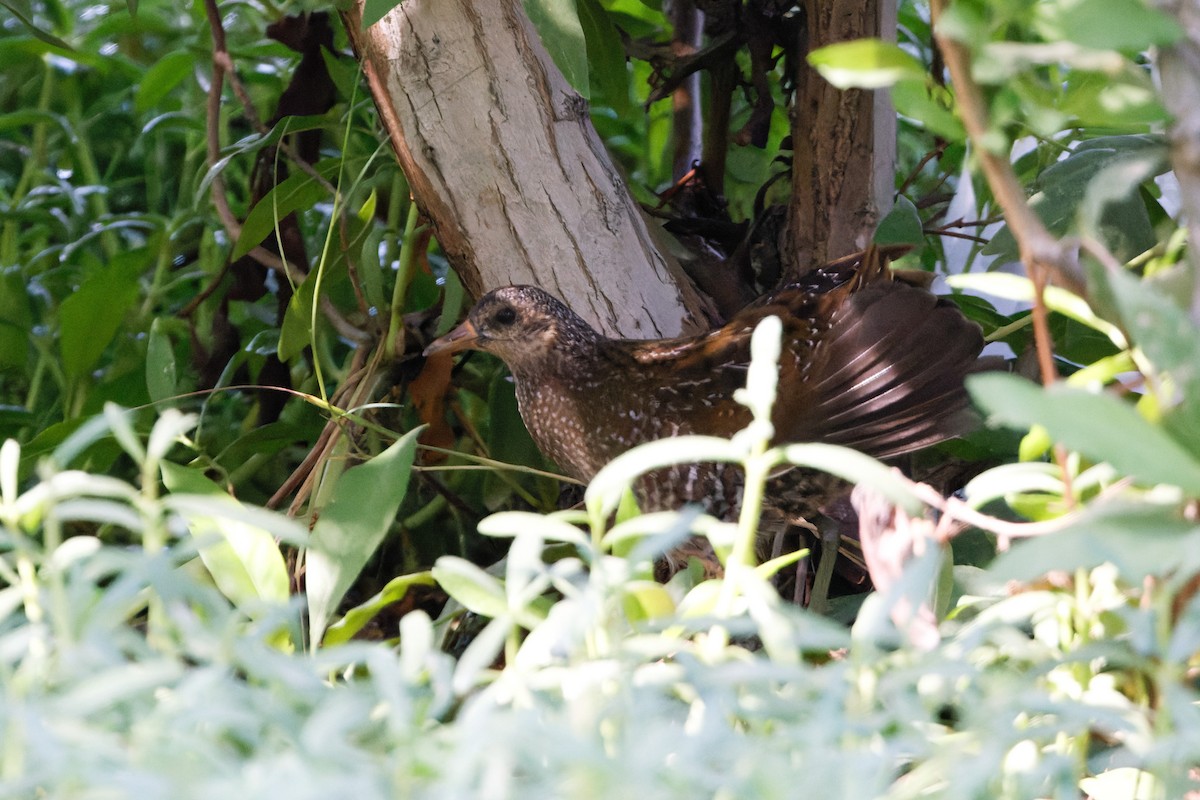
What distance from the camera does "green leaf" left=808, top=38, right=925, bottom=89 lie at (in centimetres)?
36

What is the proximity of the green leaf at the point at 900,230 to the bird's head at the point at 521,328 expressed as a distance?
245 millimetres

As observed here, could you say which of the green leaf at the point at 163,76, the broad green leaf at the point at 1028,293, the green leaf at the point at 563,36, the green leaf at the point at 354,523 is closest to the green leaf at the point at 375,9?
the green leaf at the point at 563,36

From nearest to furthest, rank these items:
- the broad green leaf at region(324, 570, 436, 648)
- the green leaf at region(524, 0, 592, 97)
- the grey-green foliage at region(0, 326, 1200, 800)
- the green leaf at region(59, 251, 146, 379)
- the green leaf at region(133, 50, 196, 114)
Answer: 1. the grey-green foliage at region(0, 326, 1200, 800)
2. the broad green leaf at region(324, 570, 436, 648)
3. the green leaf at region(524, 0, 592, 97)
4. the green leaf at region(59, 251, 146, 379)
5. the green leaf at region(133, 50, 196, 114)

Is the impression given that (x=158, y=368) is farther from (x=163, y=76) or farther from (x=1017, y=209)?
(x=1017, y=209)

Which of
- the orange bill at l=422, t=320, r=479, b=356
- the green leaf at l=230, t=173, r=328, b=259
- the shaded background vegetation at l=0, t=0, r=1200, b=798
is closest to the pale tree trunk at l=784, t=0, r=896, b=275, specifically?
the shaded background vegetation at l=0, t=0, r=1200, b=798

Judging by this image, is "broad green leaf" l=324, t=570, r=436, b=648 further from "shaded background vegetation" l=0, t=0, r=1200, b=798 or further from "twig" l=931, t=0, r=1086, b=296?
"twig" l=931, t=0, r=1086, b=296

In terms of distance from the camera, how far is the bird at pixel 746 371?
2.52ft

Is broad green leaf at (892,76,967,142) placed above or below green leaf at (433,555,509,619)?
above

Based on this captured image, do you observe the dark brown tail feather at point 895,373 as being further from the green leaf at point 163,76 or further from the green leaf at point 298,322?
the green leaf at point 163,76

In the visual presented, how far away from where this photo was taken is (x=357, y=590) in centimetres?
100

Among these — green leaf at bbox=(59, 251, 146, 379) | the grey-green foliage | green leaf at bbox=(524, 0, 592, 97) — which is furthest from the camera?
green leaf at bbox=(59, 251, 146, 379)

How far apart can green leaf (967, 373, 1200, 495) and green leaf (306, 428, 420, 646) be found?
297mm

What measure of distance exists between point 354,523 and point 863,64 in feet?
1.01

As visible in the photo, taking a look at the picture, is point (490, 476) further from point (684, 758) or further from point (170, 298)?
point (684, 758)
